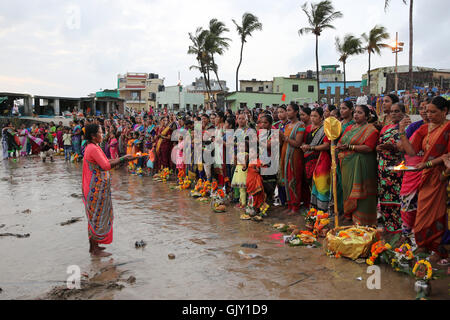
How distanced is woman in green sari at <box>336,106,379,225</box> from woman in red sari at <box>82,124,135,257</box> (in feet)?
9.97

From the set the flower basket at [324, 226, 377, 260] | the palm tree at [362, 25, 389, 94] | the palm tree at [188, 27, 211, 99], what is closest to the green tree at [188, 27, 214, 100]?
the palm tree at [188, 27, 211, 99]

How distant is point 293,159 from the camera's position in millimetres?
6215

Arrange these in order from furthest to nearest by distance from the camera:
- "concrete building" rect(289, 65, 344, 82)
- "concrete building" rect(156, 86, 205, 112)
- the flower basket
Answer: "concrete building" rect(156, 86, 205, 112), "concrete building" rect(289, 65, 344, 82), the flower basket

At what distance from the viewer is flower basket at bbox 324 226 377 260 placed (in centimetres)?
412

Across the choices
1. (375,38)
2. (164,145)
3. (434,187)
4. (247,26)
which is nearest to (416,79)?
(375,38)

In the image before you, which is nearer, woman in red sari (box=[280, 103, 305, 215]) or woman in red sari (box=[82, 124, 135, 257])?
woman in red sari (box=[82, 124, 135, 257])

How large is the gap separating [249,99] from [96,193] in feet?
108

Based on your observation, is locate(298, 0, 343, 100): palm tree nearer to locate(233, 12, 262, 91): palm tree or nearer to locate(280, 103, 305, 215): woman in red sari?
locate(233, 12, 262, 91): palm tree

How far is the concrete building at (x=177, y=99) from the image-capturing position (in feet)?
168

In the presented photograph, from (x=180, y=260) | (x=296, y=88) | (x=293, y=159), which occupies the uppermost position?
(x=296, y=88)

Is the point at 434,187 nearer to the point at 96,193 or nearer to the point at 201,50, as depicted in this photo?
the point at 96,193

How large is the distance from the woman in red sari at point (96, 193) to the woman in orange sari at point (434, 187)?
353 centimetres

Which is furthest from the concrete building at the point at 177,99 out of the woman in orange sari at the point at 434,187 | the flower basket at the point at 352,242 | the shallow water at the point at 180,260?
the woman in orange sari at the point at 434,187
